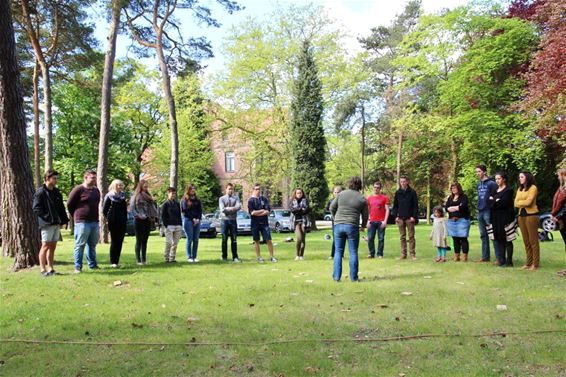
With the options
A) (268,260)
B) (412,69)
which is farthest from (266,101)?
(268,260)

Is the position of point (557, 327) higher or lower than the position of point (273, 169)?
lower

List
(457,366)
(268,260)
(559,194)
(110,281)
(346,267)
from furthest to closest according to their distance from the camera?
(268,260)
(346,267)
(559,194)
(110,281)
(457,366)

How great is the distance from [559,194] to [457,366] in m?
5.70

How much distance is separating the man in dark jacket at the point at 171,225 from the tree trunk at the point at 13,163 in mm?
2585

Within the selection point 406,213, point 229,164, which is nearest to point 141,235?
point 406,213

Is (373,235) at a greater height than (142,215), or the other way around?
(142,215)

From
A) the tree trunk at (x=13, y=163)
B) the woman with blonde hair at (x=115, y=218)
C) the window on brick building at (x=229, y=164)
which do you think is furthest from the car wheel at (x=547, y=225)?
the window on brick building at (x=229, y=164)

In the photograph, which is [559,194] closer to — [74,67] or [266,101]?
[74,67]

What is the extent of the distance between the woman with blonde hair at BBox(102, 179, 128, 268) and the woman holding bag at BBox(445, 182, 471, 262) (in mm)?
6973

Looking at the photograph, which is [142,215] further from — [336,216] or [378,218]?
[378,218]

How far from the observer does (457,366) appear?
3.67 m

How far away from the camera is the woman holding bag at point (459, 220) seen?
9.77 meters

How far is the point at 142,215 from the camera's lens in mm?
9617

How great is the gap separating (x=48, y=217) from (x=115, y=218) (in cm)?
164
